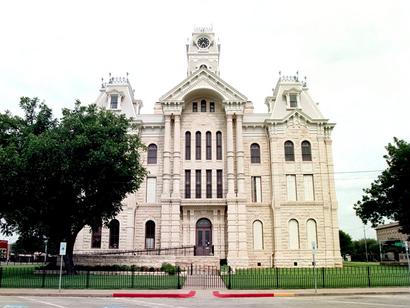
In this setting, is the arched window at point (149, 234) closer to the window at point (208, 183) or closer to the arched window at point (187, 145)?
the window at point (208, 183)

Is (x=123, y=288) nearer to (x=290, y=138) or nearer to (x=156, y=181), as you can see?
(x=156, y=181)

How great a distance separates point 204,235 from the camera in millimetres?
40812

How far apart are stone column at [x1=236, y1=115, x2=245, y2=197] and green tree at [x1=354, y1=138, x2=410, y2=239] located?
1433cm

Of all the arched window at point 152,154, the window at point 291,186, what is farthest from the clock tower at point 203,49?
the window at point 291,186

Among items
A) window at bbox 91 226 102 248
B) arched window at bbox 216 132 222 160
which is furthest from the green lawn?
arched window at bbox 216 132 222 160

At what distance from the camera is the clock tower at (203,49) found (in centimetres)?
5153

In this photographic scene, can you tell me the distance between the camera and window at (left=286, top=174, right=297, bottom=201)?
4116cm

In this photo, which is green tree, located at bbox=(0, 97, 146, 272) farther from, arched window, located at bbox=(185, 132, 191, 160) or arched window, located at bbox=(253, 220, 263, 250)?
arched window, located at bbox=(253, 220, 263, 250)

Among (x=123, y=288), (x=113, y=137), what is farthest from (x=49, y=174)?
(x=123, y=288)

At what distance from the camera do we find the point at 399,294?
64.8ft

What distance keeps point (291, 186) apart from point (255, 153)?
5.12m

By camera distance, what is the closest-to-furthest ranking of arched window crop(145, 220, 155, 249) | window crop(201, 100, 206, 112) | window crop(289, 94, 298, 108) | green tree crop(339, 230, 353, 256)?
arched window crop(145, 220, 155, 249) < window crop(201, 100, 206, 112) < window crop(289, 94, 298, 108) < green tree crop(339, 230, 353, 256)

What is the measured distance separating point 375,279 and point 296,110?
21772 millimetres

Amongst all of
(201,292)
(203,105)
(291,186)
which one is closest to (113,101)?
(203,105)
